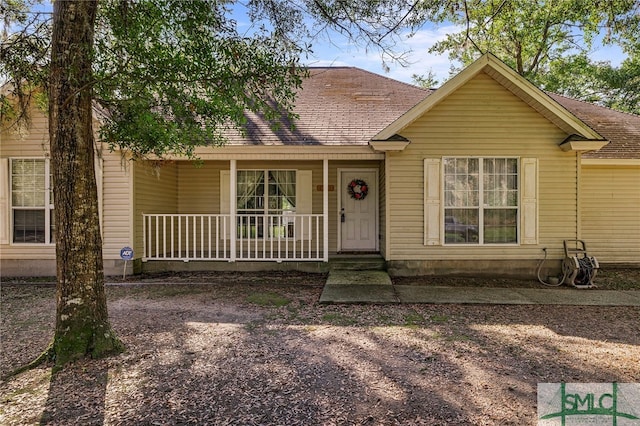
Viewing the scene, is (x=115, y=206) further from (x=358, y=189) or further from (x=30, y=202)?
(x=358, y=189)

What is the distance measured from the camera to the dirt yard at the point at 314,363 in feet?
9.52

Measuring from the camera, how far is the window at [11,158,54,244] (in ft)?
26.9

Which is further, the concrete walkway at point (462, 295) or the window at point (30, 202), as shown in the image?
the window at point (30, 202)

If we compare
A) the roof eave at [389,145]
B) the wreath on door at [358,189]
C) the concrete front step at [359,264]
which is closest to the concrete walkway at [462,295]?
the concrete front step at [359,264]

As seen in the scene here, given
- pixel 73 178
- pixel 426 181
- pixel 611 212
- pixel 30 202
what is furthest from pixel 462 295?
pixel 30 202

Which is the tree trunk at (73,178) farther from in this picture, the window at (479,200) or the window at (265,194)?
the window at (479,200)

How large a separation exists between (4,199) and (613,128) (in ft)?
47.5

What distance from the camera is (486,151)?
7801 mm

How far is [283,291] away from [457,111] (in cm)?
487

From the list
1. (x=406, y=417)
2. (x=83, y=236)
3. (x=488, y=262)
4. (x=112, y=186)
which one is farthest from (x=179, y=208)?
(x=406, y=417)

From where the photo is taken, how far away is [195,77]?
3.97 meters

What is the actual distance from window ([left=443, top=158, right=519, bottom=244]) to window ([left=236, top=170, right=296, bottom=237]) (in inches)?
152

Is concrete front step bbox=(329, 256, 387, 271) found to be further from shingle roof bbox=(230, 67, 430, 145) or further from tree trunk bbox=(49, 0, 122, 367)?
tree trunk bbox=(49, 0, 122, 367)

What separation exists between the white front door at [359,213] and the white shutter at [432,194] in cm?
213
